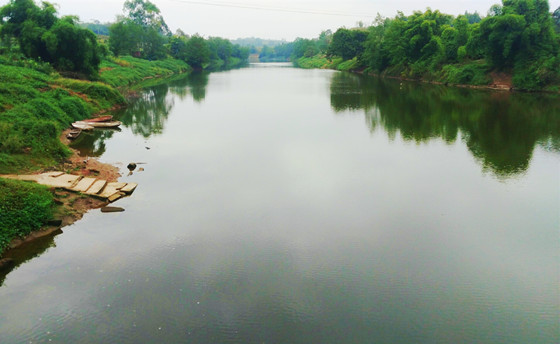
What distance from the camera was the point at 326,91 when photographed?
4209 cm

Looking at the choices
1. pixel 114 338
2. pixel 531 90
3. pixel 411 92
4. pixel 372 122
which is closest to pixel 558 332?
pixel 114 338

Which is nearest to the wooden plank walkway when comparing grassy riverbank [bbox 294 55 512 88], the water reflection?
the water reflection

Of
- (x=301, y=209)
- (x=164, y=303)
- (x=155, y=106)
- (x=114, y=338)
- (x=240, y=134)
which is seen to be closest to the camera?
(x=114, y=338)

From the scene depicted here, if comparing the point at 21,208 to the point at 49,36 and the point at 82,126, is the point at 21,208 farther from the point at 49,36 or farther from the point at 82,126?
the point at 49,36

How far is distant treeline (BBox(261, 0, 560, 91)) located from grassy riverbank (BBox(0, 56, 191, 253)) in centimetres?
3598

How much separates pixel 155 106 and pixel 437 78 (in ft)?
115

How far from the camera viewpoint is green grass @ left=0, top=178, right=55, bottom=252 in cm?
909

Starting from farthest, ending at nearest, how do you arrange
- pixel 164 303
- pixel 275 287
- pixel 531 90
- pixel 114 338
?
pixel 531 90
pixel 275 287
pixel 164 303
pixel 114 338

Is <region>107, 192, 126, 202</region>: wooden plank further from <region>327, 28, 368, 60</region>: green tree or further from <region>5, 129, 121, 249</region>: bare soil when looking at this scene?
<region>327, 28, 368, 60</region>: green tree

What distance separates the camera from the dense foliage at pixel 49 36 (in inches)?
1225

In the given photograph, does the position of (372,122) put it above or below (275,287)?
above

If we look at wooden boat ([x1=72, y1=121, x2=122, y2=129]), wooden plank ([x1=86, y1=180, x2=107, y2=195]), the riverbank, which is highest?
the riverbank

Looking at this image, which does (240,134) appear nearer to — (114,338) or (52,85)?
(52,85)

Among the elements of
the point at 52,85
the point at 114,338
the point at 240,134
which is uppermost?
the point at 52,85
